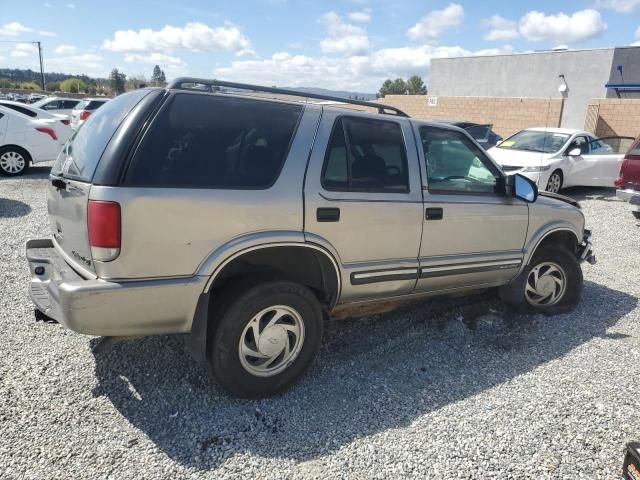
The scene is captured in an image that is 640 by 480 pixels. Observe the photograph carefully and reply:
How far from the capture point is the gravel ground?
2666 millimetres

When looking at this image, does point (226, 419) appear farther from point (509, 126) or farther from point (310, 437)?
point (509, 126)

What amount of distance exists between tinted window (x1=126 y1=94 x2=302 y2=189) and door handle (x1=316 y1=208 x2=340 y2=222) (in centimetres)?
37

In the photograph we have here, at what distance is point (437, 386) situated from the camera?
3449 mm

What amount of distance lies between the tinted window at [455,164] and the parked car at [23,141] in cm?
991

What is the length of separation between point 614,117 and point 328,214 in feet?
61.6

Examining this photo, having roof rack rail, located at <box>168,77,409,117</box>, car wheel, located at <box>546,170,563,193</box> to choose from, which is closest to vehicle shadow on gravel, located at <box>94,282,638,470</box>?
roof rack rail, located at <box>168,77,409,117</box>

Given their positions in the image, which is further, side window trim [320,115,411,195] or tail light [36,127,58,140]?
tail light [36,127,58,140]

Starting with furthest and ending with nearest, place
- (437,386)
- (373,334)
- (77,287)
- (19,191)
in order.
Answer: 1. (19,191)
2. (373,334)
3. (437,386)
4. (77,287)

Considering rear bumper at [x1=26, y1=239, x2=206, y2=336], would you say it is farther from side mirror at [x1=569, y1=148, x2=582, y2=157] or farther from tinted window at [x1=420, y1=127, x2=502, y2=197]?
side mirror at [x1=569, y1=148, x2=582, y2=157]

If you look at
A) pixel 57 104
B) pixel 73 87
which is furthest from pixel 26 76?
pixel 57 104

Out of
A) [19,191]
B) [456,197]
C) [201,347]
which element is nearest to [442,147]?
[456,197]

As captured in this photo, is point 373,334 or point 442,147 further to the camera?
point 373,334

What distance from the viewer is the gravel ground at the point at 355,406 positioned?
8.75ft

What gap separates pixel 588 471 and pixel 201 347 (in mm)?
2221
